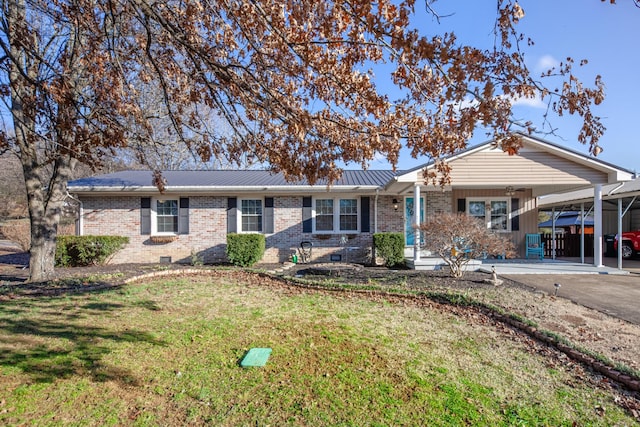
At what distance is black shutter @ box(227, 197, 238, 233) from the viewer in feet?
42.3

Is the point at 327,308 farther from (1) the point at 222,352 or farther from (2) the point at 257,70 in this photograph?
(2) the point at 257,70

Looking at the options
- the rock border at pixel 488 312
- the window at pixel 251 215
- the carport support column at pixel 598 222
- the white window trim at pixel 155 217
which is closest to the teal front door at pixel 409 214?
the rock border at pixel 488 312

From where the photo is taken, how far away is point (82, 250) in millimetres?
11680

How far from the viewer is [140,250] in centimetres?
1277

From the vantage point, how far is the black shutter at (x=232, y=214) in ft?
42.3

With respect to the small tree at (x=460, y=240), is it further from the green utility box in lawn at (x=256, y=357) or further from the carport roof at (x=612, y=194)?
the green utility box in lawn at (x=256, y=357)

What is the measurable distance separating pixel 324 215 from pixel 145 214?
641cm

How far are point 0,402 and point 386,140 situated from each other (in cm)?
443

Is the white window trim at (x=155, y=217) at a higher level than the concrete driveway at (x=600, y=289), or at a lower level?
higher

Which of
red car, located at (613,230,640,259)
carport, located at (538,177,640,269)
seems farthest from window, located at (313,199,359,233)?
red car, located at (613,230,640,259)

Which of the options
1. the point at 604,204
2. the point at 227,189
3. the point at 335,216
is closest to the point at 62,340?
the point at 227,189

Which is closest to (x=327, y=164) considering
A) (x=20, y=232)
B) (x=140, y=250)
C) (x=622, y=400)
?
(x=622, y=400)

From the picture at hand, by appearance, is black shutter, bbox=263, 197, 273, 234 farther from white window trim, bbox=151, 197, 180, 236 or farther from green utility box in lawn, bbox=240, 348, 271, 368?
green utility box in lawn, bbox=240, 348, 271, 368

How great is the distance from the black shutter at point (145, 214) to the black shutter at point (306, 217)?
551 centimetres
